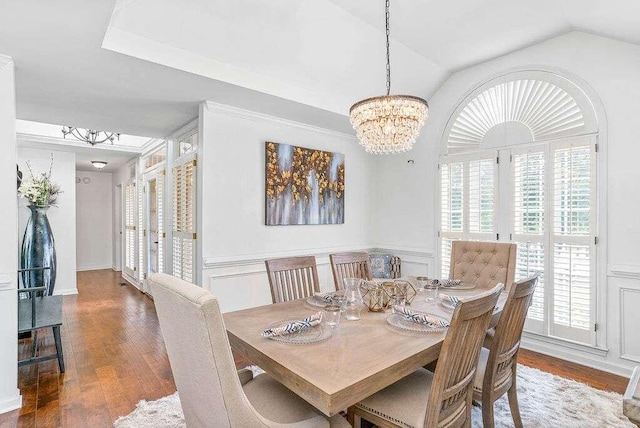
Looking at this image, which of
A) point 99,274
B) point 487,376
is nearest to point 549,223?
point 487,376

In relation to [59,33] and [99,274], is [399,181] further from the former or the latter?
[99,274]

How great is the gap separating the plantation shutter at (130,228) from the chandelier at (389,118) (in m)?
5.69

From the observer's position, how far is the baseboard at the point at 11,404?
232 centimetres

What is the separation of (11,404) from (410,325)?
9.22ft

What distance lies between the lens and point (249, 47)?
2807mm

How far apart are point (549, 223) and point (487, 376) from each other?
7.14 feet

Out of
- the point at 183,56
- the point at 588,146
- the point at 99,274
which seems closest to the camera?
the point at 183,56

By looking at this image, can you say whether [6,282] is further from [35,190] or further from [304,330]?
[35,190]

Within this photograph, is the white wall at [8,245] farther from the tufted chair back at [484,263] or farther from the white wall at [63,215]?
the white wall at [63,215]

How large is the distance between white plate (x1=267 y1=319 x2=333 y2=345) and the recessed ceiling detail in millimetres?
3042

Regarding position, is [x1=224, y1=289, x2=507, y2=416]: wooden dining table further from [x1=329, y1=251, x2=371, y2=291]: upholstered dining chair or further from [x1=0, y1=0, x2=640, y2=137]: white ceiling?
[x1=0, y1=0, x2=640, y2=137]: white ceiling

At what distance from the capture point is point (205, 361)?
1099 mm

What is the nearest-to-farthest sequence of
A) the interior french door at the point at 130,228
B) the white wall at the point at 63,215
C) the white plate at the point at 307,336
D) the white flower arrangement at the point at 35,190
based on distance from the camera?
the white plate at the point at 307,336
the white flower arrangement at the point at 35,190
the white wall at the point at 63,215
the interior french door at the point at 130,228

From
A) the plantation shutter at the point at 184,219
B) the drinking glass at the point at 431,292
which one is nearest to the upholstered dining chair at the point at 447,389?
the drinking glass at the point at 431,292
